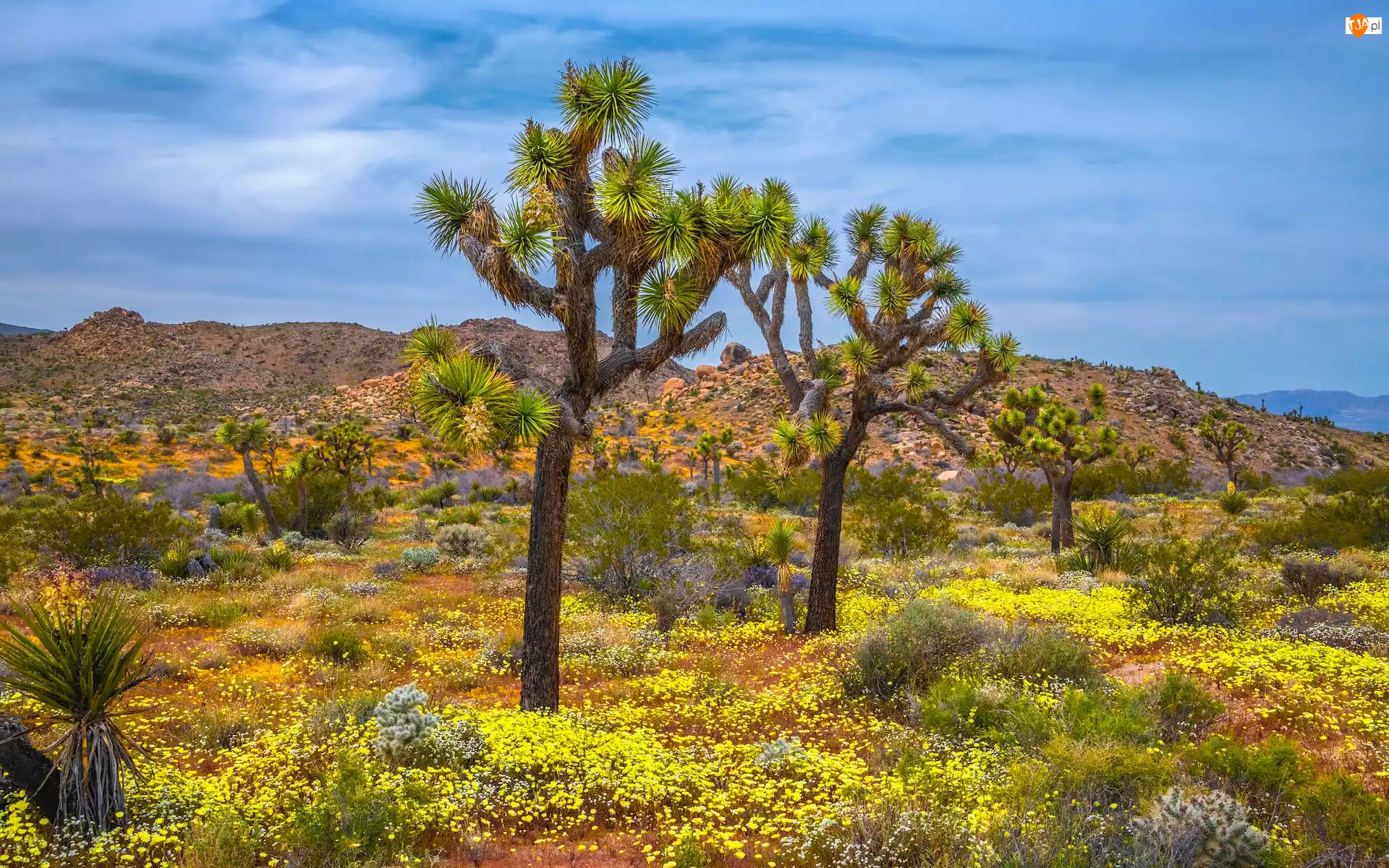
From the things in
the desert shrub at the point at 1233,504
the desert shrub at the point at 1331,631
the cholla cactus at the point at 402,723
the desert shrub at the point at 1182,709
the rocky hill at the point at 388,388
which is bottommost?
the cholla cactus at the point at 402,723

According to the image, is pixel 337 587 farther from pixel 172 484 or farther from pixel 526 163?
pixel 172 484

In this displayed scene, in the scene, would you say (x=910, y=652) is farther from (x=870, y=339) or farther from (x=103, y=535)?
(x=103, y=535)

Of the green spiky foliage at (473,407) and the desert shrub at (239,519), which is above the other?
the green spiky foliage at (473,407)

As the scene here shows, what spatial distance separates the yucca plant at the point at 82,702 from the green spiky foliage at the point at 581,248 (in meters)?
4.01

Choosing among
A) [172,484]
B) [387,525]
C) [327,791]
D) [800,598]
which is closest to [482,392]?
[327,791]

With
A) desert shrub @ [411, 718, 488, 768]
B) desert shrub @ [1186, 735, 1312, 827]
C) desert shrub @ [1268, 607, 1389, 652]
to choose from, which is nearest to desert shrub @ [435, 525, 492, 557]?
desert shrub @ [411, 718, 488, 768]

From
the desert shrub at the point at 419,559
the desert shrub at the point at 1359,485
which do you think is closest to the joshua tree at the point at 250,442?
the desert shrub at the point at 419,559

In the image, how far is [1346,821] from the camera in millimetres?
5562

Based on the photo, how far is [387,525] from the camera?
29000mm

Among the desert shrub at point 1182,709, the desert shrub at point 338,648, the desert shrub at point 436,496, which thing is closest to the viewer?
the desert shrub at point 1182,709

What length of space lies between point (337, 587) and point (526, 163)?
37.4 feet

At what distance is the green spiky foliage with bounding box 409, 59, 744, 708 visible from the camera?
930cm

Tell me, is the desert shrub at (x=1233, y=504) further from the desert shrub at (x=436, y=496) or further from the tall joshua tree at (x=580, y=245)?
the desert shrub at (x=436, y=496)

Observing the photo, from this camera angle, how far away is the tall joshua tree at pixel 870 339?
44.9 ft
